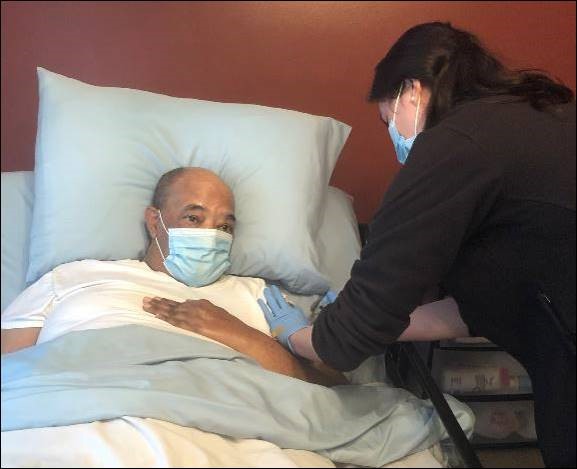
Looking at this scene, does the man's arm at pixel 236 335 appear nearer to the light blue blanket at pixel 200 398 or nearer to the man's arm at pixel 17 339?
the light blue blanket at pixel 200 398

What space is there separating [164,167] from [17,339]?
0.68 metres

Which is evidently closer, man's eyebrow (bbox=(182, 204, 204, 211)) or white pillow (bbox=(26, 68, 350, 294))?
white pillow (bbox=(26, 68, 350, 294))

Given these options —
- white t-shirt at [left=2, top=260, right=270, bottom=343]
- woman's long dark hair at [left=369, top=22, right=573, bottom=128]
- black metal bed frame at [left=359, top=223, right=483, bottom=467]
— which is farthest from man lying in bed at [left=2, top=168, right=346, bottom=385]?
woman's long dark hair at [left=369, top=22, right=573, bottom=128]

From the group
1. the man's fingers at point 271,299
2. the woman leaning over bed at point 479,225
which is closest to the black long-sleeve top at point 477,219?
the woman leaning over bed at point 479,225

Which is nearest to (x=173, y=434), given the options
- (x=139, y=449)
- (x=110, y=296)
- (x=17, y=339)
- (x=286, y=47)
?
(x=139, y=449)

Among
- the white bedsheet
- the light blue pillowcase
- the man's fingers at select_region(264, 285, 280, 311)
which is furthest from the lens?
the man's fingers at select_region(264, 285, 280, 311)

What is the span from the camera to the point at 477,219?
95cm

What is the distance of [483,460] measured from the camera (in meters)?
0.97

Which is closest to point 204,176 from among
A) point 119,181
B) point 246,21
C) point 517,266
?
point 119,181

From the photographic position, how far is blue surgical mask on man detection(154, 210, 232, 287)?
1.30m

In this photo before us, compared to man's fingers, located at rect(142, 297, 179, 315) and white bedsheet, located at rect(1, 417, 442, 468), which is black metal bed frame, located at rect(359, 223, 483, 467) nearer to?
white bedsheet, located at rect(1, 417, 442, 468)

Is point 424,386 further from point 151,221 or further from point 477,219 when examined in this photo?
point 151,221

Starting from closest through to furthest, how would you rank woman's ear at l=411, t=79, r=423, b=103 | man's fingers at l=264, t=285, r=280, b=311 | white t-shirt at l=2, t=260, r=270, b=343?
white t-shirt at l=2, t=260, r=270, b=343, woman's ear at l=411, t=79, r=423, b=103, man's fingers at l=264, t=285, r=280, b=311

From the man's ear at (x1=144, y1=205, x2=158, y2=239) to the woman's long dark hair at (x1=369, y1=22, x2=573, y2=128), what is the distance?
0.59 metres
